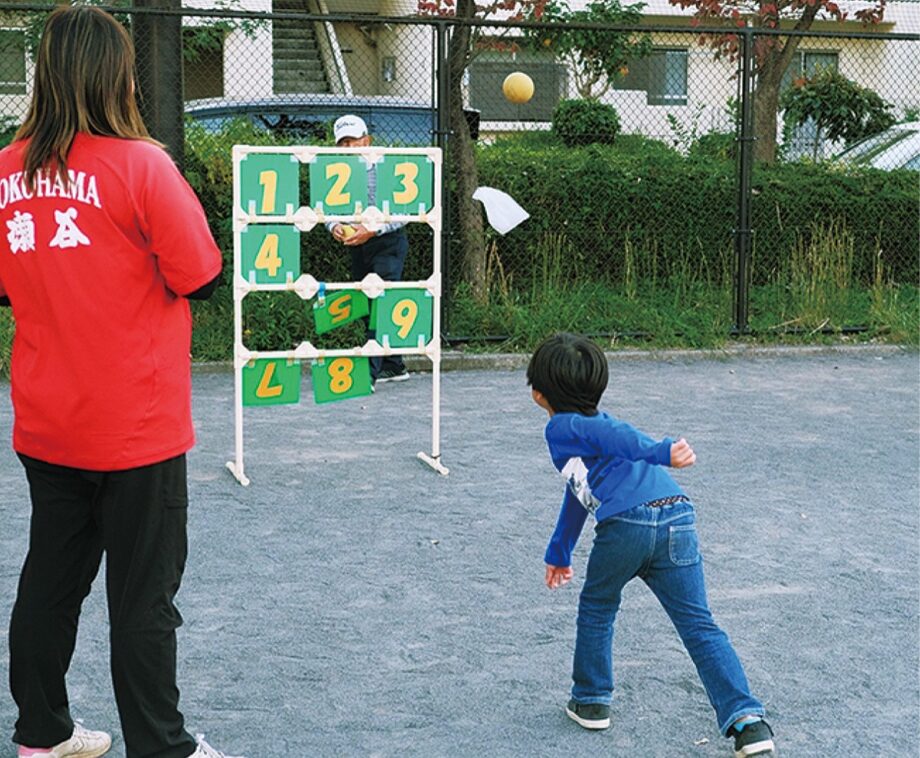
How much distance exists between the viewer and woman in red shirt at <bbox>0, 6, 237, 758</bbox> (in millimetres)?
3240

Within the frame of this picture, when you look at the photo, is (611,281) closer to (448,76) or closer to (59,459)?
(448,76)

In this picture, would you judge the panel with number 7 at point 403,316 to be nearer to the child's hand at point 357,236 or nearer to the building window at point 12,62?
the child's hand at point 357,236

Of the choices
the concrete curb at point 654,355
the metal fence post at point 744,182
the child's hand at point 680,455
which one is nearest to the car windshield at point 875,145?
the metal fence post at point 744,182

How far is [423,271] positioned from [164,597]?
7.81m

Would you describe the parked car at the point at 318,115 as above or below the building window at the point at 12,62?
below

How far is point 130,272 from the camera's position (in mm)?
3307

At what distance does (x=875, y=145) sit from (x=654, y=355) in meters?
6.69

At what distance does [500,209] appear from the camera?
803 centimetres

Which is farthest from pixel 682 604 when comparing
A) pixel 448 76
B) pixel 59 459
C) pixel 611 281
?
pixel 611 281

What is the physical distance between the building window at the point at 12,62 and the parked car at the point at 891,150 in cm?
806

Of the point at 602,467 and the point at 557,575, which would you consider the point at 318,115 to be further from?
the point at 602,467

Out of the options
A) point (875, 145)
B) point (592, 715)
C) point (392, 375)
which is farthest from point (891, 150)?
point (592, 715)

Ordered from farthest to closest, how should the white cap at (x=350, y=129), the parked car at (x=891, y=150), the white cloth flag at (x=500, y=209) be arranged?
the parked car at (x=891, y=150) < the white cap at (x=350, y=129) < the white cloth flag at (x=500, y=209)

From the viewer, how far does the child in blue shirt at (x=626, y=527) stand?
3.79 metres
